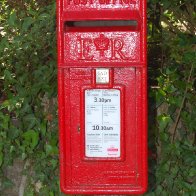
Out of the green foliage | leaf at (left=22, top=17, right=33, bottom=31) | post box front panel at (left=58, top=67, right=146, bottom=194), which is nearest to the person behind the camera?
post box front panel at (left=58, top=67, right=146, bottom=194)

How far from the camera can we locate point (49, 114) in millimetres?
4281

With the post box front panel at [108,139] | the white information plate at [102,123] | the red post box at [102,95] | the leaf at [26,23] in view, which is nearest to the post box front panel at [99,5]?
the red post box at [102,95]

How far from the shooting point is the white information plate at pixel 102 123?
3244 millimetres

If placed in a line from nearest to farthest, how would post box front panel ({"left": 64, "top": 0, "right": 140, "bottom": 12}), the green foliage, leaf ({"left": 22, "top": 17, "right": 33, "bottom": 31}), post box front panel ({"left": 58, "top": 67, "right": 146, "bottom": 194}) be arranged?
post box front panel ({"left": 64, "top": 0, "right": 140, "bottom": 12}), post box front panel ({"left": 58, "top": 67, "right": 146, "bottom": 194}), leaf ({"left": 22, "top": 17, "right": 33, "bottom": 31}), the green foliage

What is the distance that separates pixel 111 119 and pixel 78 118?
0.20 m

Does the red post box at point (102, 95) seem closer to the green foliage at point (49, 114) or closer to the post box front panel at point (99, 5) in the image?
the post box front panel at point (99, 5)

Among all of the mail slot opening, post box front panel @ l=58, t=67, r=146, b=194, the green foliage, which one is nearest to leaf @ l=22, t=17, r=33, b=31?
the green foliage

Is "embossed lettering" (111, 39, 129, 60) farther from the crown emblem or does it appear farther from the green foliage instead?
the green foliage

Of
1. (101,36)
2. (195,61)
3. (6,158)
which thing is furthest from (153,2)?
(6,158)

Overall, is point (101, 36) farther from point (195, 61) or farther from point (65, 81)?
point (195, 61)

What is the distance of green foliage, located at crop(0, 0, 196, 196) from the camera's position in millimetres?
4191

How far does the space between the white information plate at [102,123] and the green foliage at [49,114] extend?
957 mm

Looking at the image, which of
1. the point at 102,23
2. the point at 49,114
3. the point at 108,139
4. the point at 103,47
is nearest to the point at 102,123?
the point at 108,139

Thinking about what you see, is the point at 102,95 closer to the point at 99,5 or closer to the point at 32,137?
the point at 99,5
